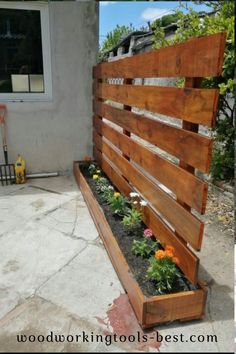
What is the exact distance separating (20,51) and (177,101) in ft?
10.2

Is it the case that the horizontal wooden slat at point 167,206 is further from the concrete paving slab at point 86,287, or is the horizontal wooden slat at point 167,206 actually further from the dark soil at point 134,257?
the concrete paving slab at point 86,287

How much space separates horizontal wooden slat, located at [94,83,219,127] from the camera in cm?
158

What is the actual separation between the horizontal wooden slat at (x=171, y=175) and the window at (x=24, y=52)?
1.83 metres

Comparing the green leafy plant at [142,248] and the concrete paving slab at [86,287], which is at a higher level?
the green leafy plant at [142,248]

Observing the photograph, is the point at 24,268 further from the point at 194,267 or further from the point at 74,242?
the point at 194,267

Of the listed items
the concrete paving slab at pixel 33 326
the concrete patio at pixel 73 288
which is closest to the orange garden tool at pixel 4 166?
the concrete patio at pixel 73 288

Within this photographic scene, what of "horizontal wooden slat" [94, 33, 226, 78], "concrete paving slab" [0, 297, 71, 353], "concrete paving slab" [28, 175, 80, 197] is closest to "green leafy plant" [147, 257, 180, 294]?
"concrete paving slab" [0, 297, 71, 353]

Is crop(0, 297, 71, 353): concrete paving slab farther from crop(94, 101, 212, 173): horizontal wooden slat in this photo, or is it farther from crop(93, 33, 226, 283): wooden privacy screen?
crop(94, 101, 212, 173): horizontal wooden slat

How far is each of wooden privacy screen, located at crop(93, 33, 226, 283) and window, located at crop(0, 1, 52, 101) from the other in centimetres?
159

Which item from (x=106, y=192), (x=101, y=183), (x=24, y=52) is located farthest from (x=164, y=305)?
(x=24, y=52)

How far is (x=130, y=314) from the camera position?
1923 millimetres

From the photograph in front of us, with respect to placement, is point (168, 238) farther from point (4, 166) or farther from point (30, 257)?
point (4, 166)

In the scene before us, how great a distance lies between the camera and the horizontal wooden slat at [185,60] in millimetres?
1507

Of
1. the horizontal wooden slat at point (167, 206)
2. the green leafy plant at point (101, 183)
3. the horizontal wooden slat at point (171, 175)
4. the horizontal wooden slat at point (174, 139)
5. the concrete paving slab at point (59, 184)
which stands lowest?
the concrete paving slab at point (59, 184)
